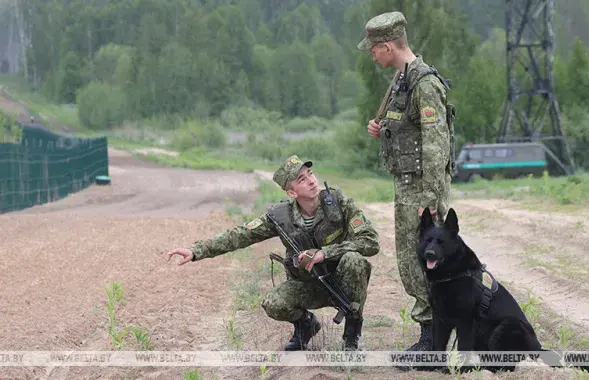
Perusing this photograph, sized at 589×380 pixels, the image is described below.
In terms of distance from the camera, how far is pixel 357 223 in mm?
6191

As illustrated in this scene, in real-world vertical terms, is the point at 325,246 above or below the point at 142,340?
above

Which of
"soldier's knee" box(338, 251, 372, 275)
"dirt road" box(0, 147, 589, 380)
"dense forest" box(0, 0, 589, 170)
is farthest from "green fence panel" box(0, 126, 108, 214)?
"dense forest" box(0, 0, 589, 170)

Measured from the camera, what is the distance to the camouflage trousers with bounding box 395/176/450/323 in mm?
6074

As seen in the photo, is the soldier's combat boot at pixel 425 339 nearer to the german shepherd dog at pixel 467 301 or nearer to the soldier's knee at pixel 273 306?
the german shepherd dog at pixel 467 301

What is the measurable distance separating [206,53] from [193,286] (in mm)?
85905

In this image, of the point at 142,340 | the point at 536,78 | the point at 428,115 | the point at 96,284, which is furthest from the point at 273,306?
the point at 536,78

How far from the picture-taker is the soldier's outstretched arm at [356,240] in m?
6.13

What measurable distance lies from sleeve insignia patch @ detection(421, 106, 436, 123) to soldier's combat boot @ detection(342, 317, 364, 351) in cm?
143

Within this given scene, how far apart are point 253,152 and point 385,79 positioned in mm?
21396

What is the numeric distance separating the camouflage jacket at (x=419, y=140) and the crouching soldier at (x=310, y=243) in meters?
0.39

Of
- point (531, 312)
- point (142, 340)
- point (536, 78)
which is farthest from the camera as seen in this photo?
point (536, 78)

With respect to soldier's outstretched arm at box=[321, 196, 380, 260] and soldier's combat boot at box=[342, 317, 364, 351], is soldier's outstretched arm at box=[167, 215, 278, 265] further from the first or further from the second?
soldier's combat boot at box=[342, 317, 364, 351]

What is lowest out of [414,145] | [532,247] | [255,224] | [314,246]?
[532,247]

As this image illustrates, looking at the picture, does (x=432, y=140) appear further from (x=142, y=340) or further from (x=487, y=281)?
(x=142, y=340)
